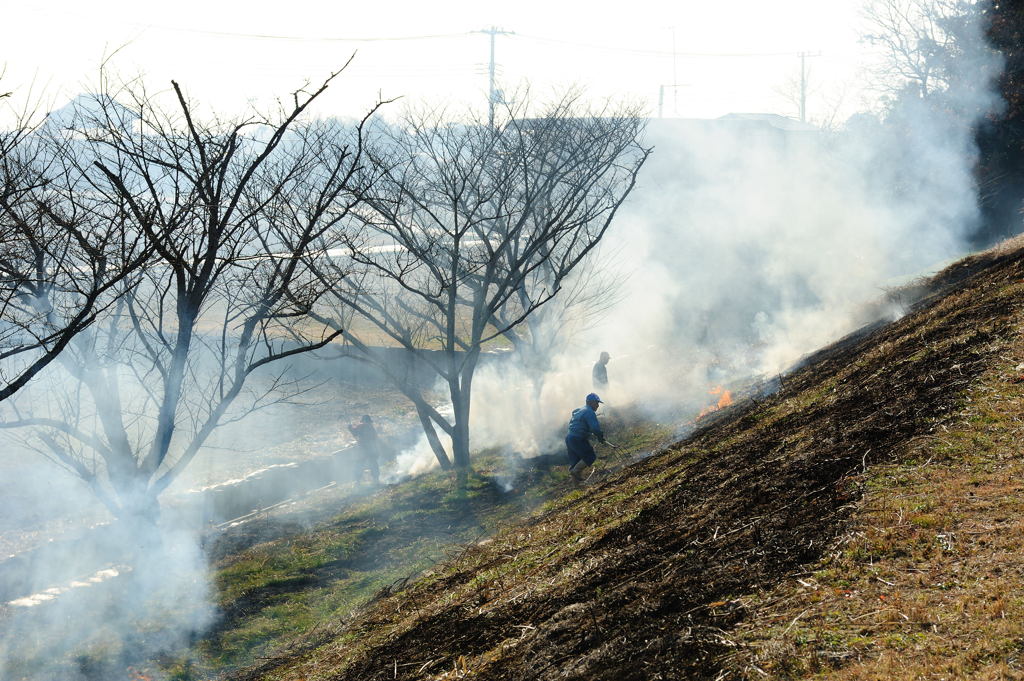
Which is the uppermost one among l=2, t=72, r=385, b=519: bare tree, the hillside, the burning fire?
l=2, t=72, r=385, b=519: bare tree

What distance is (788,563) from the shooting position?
490 cm

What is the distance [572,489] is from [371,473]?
7.29 m

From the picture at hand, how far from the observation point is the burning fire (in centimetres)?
1427

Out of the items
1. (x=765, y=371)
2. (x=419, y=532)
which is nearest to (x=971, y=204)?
(x=765, y=371)

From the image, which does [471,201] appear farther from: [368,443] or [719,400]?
[719,400]

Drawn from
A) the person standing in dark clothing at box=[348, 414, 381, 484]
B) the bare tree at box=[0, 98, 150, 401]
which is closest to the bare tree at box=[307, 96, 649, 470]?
the person standing in dark clothing at box=[348, 414, 381, 484]

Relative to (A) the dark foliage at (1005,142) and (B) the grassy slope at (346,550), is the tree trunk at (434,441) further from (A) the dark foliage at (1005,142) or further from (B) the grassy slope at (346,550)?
(A) the dark foliage at (1005,142)

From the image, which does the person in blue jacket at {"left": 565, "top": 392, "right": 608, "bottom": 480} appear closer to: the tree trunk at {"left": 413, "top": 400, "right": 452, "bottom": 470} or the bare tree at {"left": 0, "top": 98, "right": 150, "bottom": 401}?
the tree trunk at {"left": 413, "top": 400, "right": 452, "bottom": 470}

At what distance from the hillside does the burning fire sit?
454 centimetres

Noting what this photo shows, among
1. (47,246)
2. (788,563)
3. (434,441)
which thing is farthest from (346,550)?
(788,563)

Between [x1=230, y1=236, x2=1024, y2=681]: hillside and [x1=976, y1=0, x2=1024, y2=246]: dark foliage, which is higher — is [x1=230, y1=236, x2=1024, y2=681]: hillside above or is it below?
below

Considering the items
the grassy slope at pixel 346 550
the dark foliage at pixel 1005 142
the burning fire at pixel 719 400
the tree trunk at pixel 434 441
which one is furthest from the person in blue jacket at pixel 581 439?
the dark foliage at pixel 1005 142

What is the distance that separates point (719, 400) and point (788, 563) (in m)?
11.2

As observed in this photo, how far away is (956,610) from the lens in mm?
3896
